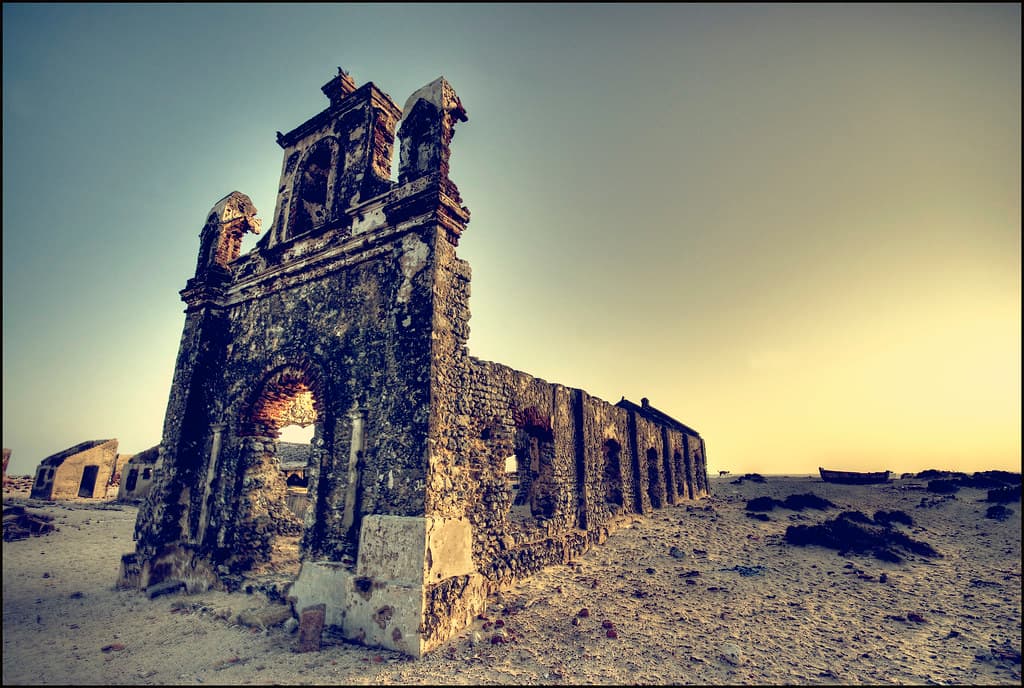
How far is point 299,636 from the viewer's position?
4.59 m

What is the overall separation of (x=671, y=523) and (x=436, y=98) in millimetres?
10336

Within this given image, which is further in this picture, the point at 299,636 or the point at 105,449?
the point at 105,449

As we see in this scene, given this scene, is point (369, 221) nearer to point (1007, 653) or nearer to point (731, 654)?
point (731, 654)

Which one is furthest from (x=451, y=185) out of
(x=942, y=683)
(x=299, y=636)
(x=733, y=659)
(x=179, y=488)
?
(x=942, y=683)

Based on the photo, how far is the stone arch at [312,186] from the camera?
320 inches

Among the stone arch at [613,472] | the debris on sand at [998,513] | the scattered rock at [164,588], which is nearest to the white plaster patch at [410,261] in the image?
the scattered rock at [164,588]

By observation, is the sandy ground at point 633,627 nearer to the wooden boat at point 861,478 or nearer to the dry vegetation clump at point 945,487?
the dry vegetation clump at point 945,487

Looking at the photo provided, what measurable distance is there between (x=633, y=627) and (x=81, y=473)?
25.9m

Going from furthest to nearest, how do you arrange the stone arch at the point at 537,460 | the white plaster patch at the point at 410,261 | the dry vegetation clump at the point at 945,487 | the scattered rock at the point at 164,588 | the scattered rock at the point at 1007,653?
the dry vegetation clump at the point at 945,487 < the stone arch at the point at 537,460 < the scattered rock at the point at 164,588 < the white plaster patch at the point at 410,261 < the scattered rock at the point at 1007,653

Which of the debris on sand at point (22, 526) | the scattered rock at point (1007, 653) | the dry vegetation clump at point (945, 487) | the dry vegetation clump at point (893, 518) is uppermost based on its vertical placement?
the dry vegetation clump at point (945, 487)

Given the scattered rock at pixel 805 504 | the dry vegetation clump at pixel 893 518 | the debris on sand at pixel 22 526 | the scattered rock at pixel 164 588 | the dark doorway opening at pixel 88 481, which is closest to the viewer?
the scattered rock at pixel 164 588

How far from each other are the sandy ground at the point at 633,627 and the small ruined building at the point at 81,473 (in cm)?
1416

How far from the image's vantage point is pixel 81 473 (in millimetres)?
20469

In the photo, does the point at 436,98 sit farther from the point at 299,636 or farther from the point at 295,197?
the point at 299,636
